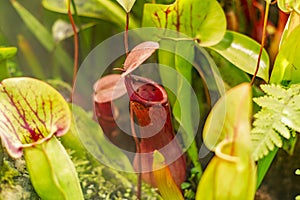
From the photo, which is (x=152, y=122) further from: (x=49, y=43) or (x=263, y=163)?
(x=49, y=43)

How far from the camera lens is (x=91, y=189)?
0.85 m

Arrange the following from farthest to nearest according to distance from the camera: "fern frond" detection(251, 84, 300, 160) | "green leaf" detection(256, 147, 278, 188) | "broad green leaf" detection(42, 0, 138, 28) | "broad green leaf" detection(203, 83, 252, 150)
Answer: "broad green leaf" detection(42, 0, 138, 28) < "green leaf" detection(256, 147, 278, 188) < "fern frond" detection(251, 84, 300, 160) < "broad green leaf" detection(203, 83, 252, 150)

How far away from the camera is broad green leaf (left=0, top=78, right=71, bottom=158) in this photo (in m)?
0.65

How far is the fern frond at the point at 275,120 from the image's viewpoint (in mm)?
636

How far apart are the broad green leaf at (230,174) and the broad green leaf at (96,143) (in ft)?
1.02

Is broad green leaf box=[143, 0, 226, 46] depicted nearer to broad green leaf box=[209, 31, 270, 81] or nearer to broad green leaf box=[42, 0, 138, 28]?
broad green leaf box=[209, 31, 270, 81]

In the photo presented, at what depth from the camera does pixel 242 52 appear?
823mm

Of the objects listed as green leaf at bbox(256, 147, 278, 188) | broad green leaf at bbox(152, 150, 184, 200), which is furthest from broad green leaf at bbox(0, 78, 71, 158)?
green leaf at bbox(256, 147, 278, 188)

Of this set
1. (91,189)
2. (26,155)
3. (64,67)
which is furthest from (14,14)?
(26,155)

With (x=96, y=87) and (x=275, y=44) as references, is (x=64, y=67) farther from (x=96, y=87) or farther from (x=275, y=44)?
(x=275, y=44)

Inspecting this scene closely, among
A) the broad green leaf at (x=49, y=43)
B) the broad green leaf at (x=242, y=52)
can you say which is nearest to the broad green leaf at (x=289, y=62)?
the broad green leaf at (x=242, y=52)

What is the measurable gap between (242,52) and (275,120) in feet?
0.66

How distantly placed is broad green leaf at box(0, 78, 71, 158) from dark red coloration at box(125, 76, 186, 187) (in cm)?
10

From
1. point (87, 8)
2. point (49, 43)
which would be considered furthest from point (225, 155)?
point (49, 43)
